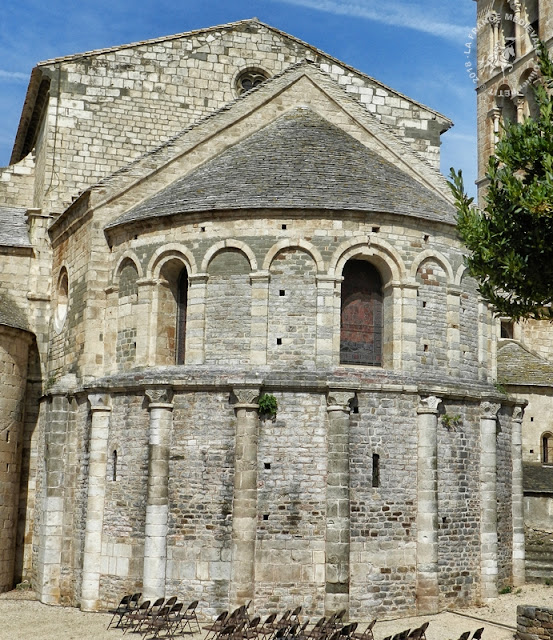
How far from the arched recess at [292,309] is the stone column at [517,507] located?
229 inches

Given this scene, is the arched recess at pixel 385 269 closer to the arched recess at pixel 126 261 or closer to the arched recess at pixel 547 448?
the arched recess at pixel 126 261

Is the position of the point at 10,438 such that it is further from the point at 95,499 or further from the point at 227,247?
the point at 227,247

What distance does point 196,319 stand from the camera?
55.5ft

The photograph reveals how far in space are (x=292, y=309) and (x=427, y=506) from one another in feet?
14.5

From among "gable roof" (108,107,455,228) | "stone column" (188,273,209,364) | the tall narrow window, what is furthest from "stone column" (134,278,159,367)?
"gable roof" (108,107,455,228)

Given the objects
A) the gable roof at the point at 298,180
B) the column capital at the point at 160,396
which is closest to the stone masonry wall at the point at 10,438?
the gable roof at the point at 298,180

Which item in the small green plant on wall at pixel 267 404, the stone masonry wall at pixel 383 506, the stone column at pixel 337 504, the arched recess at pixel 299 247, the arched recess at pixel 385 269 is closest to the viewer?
the stone column at pixel 337 504

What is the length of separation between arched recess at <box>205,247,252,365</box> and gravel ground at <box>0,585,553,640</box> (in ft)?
16.5

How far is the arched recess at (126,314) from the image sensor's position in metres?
17.8

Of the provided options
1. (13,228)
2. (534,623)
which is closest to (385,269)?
(534,623)

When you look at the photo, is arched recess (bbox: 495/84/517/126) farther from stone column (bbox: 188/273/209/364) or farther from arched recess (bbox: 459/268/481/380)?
stone column (bbox: 188/273/209/364)

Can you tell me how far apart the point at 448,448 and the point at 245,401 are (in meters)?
4.19

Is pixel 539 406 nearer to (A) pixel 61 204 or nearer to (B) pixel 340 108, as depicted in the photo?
(B) pixel 340 108

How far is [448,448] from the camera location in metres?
17.2
